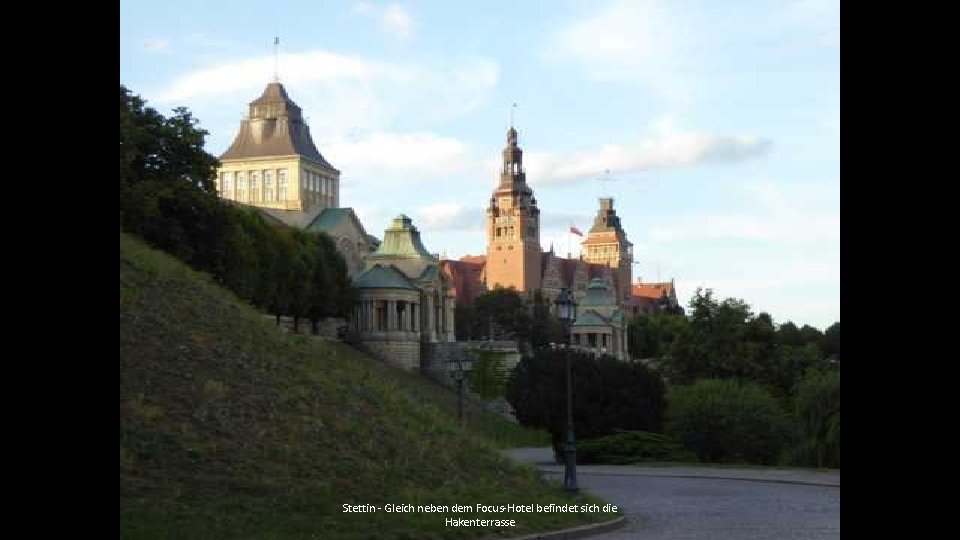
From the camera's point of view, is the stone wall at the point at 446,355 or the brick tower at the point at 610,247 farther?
the brick tower at the point at 610,247

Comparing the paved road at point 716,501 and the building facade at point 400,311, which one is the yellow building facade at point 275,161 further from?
the paved road at point 716,501

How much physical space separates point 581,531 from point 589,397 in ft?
67.5

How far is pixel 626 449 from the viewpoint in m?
36.1

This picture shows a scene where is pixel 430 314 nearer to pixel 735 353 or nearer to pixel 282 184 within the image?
pixel 282 184

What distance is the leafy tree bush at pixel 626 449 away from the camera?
118 ft

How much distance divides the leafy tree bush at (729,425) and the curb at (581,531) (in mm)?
20655

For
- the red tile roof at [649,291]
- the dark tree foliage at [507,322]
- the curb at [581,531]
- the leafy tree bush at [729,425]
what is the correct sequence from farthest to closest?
the red tile roof at [649,291], the dark tree foliage at [507,322], the leafy tree bush at [729,425], the curb at [581,531]

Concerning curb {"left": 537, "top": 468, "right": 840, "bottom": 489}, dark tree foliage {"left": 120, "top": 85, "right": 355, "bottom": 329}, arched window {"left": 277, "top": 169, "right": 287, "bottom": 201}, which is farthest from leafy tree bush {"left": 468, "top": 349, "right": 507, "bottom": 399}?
arched window {"left": 277, "top": 169, "right": 287, "bottom": 201}

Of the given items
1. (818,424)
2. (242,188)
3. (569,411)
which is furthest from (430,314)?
(569,411)

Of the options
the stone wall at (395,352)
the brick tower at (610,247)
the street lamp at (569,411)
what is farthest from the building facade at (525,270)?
the street lamp at (569,411)
